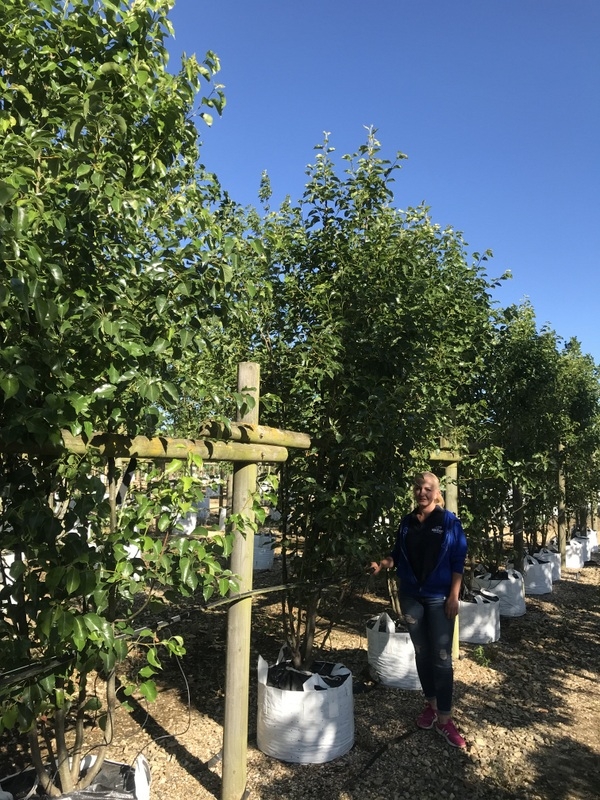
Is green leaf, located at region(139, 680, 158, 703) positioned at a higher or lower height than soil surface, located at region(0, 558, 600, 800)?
higher

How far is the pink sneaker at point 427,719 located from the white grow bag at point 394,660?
62 cm

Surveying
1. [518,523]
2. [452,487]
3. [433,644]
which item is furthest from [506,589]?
[433,644]

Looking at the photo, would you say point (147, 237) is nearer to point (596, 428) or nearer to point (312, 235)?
point (312, 235)

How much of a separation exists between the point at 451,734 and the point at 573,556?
8.58 meters

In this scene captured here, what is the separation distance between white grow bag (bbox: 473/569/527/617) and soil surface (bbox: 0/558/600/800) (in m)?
0.82

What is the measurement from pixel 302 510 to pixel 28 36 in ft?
9.46

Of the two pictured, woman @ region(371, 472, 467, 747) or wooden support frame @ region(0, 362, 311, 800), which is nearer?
wooden support frame @ region(0, 362, 311, 800)

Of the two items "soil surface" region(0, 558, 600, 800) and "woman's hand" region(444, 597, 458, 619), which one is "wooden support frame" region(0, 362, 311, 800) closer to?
"soil surface" region(0, 558, 600, 800)

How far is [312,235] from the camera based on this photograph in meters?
3.89

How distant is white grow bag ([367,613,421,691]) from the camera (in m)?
4.44

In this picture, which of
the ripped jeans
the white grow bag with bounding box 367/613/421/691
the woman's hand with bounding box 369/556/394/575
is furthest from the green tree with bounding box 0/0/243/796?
the white grow bag with bounding box 367/613/421/691

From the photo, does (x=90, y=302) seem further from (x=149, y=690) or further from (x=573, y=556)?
(x=573, y=556)

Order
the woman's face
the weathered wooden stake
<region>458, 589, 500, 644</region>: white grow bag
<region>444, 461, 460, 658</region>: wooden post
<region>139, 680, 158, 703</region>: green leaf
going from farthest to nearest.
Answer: the weathered wooden stake, <region>458, 589, 500, 644</region>: white grow bag, <region>444, 461, 460, 658</region>: wooden post, the woman's face, <region>139, 680, 158, 703</region>: green leaf

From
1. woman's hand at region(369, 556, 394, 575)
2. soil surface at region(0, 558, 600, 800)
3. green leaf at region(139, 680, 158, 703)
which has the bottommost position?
soil surface at region(0, 558, 600, 800)
